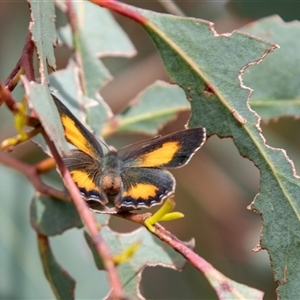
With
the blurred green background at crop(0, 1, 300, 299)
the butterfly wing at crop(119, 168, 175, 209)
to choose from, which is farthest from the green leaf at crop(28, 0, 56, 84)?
the blurred green background at crop(0, 1, 300, 299)

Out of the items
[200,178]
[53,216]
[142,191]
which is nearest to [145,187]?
[142,191]

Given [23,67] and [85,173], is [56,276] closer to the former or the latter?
[85,173]

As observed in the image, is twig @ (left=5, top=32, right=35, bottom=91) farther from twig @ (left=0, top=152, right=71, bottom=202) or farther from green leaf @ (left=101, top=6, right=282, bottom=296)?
twig @ (left=0, top=152, right=71, bottom=202)

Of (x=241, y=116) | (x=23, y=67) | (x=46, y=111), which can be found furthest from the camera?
(x=241, y=116)

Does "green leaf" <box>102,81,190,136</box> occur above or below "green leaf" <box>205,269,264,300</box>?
above

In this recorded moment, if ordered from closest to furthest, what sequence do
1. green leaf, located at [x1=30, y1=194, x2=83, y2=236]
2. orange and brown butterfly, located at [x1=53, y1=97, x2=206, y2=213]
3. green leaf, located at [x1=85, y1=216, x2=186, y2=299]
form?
orange and brown butterfly, located at [x1=53, y1=97, x2=206, y2=213], green leaf, located at [x1=85, y1=216, x2=186, y2=299], green leaf, located at [x1=30, y1=194, x2=83, y2=236]

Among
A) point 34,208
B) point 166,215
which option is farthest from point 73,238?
point 166,215

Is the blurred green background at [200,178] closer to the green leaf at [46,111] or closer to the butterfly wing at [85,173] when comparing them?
the butterfly wing at [85,173]
